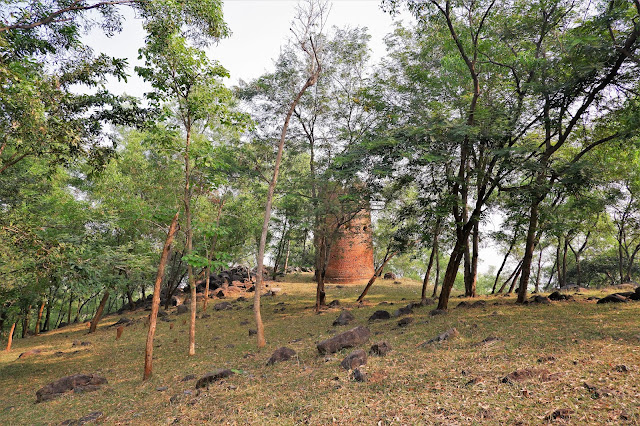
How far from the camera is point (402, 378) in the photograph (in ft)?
22.0

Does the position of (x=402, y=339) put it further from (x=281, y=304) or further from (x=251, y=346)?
(x=281, y=304)

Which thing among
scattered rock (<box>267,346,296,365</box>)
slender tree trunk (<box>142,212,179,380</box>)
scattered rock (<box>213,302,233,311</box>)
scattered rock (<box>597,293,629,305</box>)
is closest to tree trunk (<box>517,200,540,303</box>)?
scattered rock (<box>597,293,629,305</box>)

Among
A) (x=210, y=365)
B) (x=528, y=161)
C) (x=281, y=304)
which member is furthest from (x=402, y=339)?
(x=281, y=304)

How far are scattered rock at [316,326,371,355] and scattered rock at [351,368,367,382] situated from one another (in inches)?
94.2

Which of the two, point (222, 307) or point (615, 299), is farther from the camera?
point (222, 307)

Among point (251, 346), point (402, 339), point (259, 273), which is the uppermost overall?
point (259, 273)

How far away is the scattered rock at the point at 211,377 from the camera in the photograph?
8117 mm

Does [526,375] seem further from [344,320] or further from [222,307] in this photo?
[222,307]

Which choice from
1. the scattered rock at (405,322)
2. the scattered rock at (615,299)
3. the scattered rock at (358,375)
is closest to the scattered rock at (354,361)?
the scattered rock at (358,375)

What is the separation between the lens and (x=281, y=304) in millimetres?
21250

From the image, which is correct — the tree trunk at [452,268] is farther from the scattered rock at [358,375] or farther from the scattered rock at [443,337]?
the scattered rock at [358,375]

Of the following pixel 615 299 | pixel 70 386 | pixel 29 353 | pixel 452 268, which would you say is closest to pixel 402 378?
pixel 452 268

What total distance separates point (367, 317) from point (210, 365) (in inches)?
289

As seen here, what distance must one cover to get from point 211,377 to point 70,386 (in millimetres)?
4527
